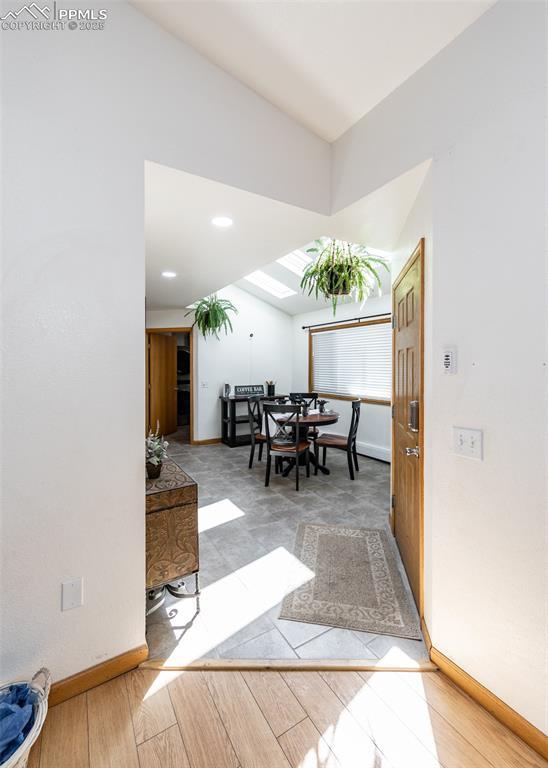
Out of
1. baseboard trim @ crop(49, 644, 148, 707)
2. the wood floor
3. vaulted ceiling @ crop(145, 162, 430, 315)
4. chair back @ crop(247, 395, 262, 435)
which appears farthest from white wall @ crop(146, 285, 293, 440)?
the wood floor

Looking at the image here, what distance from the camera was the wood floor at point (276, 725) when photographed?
1.11 metres

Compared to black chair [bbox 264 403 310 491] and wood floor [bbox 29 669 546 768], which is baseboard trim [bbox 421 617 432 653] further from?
black chair [bbox 264 403 310 491]

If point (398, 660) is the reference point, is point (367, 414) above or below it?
above

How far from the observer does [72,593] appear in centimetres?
130

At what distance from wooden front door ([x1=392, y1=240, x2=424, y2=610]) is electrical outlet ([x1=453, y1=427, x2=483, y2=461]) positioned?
0.94 feet

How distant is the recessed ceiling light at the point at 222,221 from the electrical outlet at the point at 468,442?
184cm

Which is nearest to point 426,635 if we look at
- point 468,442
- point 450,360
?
point 468,442

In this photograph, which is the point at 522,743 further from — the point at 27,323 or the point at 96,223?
the point at 96,223

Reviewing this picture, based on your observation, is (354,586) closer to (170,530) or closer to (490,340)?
(170,530)

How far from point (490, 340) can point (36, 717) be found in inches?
80.0

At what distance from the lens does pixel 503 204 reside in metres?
1.22

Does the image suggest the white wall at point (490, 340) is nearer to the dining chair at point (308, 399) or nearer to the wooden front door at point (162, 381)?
the dining chair at point (308, 399)

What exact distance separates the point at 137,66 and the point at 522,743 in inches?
119

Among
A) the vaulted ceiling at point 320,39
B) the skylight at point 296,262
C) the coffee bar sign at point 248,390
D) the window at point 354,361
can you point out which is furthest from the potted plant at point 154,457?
the coffee bar sign at point 248,390
